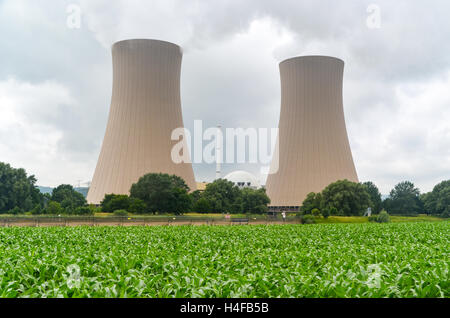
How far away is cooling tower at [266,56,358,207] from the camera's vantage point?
30.4 meters

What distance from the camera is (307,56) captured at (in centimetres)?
3031

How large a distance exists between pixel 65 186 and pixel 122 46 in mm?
22118

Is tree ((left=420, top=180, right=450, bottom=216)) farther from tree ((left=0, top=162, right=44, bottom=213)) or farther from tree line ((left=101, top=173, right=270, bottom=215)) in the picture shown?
tree ((left=0, top=162, right=44, bottom=213))

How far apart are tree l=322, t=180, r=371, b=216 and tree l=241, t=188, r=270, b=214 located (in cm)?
517

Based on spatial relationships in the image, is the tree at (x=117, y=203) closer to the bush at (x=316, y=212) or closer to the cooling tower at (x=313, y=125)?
the cooling tower at (x=313, y=125)

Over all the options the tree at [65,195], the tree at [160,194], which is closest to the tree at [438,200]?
the tree at [160,194]

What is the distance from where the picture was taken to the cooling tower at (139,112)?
94.4ft

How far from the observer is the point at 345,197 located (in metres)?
30.6

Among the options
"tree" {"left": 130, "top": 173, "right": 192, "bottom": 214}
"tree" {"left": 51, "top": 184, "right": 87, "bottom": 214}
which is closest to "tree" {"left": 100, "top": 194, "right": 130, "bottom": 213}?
"tree" {"left": 130, "top": 173, "right": 192, "bottom": 214}

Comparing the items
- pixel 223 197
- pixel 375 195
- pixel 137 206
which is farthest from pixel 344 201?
pixel 375 195

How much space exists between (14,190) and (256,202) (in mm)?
19720

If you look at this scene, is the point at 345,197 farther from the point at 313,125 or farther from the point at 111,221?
the point at 111,221
